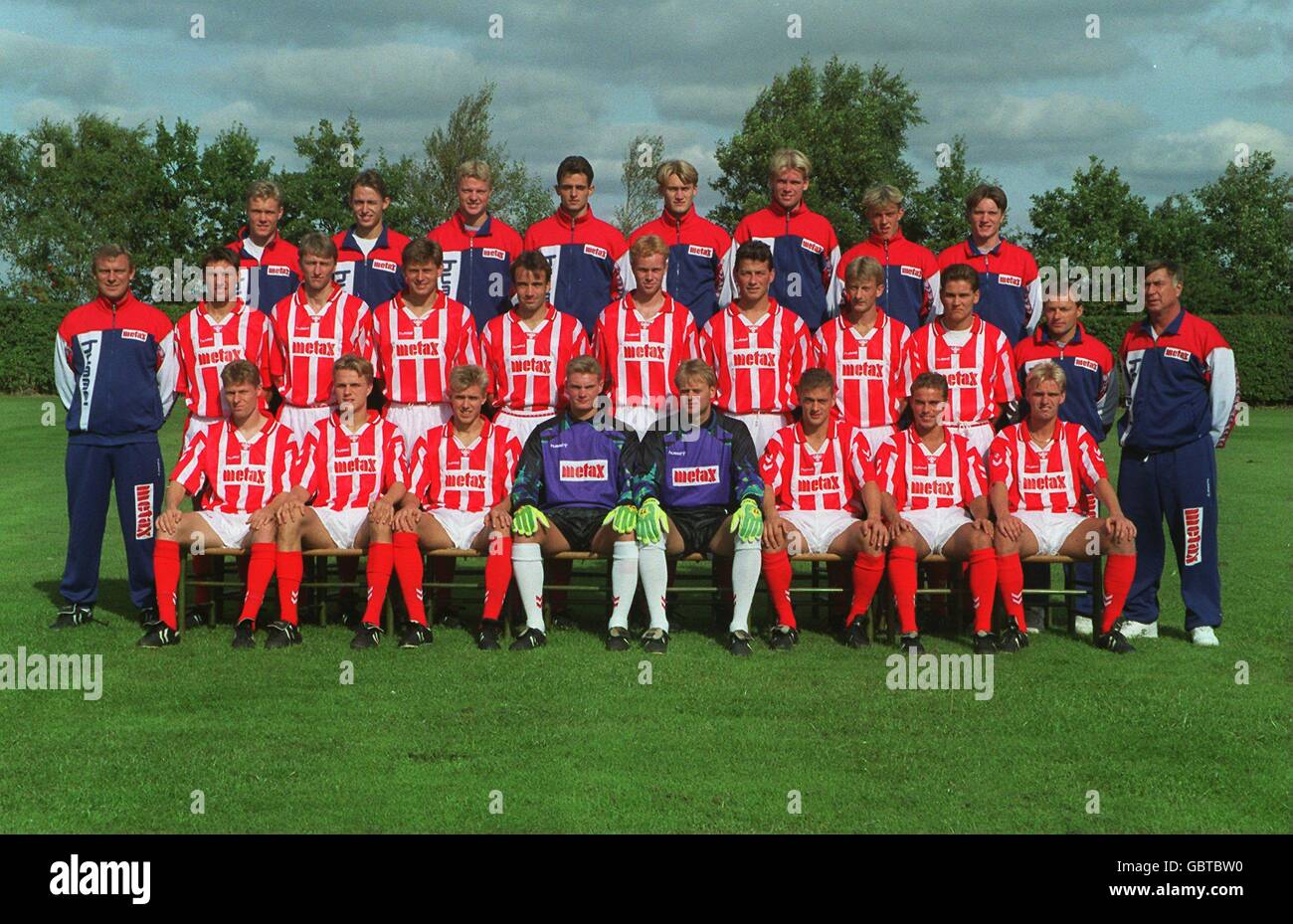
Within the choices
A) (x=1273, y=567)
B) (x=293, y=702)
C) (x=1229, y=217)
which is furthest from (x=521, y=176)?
(x=293, y=702)

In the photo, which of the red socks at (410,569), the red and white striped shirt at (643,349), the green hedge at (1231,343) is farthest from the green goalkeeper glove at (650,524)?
the green hedge at (1231,343)

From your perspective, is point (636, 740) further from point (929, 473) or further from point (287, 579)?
point (929, 473)

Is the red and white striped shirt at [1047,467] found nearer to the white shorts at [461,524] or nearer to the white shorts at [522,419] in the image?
the white shorts at [522,419]

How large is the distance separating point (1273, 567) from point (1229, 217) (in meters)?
41.5

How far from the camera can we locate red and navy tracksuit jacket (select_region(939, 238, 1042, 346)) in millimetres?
7848

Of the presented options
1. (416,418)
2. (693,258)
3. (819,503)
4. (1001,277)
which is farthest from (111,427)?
(1001,277)

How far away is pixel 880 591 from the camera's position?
7.47 meters

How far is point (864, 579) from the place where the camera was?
6.89 meters

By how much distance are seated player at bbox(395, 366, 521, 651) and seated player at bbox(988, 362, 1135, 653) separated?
2702mm

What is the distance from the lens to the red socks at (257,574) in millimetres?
6891

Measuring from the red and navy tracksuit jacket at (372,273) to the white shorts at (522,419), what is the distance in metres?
1.24

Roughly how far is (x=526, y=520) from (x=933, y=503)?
7.42 feet

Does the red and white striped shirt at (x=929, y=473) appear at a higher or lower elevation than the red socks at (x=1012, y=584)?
higher

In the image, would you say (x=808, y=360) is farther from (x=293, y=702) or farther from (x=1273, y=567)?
(x=1273, y=567)
